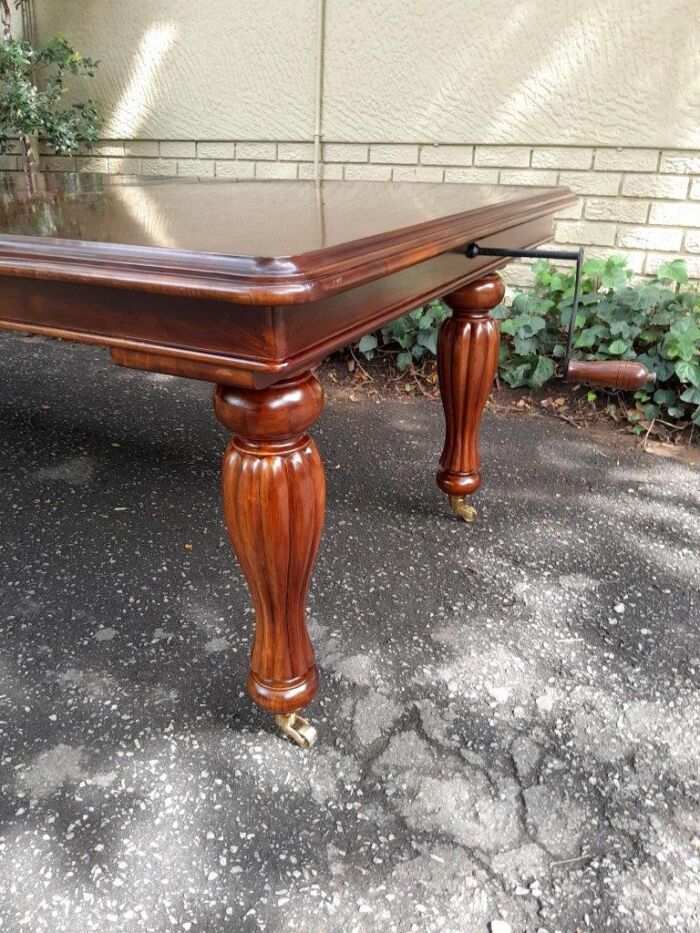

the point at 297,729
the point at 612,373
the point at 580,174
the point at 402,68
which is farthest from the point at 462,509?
the point at 402,68

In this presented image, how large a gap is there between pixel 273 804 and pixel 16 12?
433 cm

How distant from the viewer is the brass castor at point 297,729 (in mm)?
1192

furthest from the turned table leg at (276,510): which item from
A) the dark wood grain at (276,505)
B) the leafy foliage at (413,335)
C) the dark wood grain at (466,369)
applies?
the leafy foliage at (413,335)

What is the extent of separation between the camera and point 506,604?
1614mm

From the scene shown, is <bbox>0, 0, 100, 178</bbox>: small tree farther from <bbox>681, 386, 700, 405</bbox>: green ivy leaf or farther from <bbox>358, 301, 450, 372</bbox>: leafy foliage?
<bbox>681, 386, 700, 405</bbox>: green ivy leaf

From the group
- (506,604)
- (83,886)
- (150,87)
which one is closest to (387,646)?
(506,604)

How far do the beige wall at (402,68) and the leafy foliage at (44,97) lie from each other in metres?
0.16

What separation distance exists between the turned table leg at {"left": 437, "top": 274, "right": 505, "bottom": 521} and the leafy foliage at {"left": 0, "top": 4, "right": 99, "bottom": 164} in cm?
275

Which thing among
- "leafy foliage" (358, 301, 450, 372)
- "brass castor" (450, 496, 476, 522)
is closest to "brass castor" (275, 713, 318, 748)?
"brass castor" (450, 496, 476, 522)

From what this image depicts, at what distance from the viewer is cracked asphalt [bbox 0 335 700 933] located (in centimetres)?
98

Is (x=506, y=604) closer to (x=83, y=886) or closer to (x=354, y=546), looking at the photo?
(x=354, y=546)

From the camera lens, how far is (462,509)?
1.95 meters

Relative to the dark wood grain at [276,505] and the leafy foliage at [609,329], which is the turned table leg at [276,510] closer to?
the dark wood grain at [276,505]

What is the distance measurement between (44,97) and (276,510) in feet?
11.4
